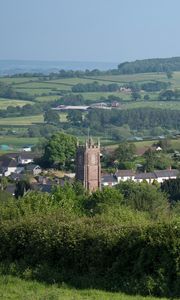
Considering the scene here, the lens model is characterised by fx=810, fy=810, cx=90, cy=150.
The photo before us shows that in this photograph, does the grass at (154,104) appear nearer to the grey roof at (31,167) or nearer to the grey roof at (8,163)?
the grey roof at (8,163)

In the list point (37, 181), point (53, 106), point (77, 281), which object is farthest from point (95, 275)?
point (53, 106)

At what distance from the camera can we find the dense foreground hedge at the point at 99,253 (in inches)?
550

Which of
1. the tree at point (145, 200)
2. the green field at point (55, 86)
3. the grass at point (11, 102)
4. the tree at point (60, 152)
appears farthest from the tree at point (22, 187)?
the grass at point (11, 102)

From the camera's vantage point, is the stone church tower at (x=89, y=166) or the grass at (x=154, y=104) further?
the grass at (x=154, y=104)

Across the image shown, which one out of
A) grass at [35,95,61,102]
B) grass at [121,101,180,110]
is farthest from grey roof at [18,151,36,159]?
grass at [35,95,61,102]

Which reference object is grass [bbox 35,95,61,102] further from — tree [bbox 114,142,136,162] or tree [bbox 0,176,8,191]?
tree [bbox 0,176,8,191]

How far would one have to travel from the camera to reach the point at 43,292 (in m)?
13.0

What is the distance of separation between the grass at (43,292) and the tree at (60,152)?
5561 cm

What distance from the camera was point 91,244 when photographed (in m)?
15.3

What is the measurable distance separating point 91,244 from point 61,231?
82 centimetres

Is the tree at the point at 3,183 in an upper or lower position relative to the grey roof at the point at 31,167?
upper

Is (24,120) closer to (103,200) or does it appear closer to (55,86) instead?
(55,86)

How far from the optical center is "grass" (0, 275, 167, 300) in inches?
490

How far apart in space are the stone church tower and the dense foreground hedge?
3765cm
